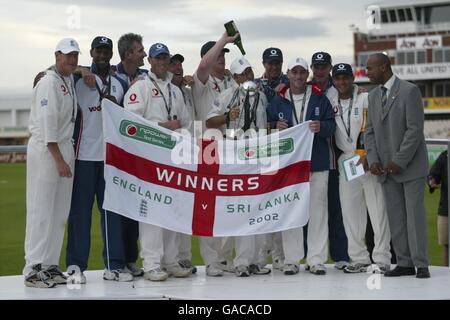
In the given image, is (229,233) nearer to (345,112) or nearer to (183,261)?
(183,261)

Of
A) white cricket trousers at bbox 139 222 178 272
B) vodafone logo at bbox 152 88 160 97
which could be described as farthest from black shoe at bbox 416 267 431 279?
vodafone logo at bbox 152 88 160 97

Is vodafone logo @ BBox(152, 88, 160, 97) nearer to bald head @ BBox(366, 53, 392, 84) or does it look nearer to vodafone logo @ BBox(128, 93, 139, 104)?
vodafone logo @ BBox(128, 93, 139, 104)

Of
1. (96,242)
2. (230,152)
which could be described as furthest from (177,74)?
(96,242)

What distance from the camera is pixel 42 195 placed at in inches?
260

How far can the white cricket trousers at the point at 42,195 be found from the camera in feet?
21.6

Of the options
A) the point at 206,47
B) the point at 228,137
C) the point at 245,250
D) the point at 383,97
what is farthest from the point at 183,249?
the point at 383,97

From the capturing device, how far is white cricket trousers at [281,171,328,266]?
7.46 m

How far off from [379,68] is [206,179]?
1901 mm

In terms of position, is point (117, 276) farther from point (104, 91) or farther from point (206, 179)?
point (104, 91)

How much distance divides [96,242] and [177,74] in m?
6.76

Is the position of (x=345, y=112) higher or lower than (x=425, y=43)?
lower

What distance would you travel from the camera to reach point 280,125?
7.38 m

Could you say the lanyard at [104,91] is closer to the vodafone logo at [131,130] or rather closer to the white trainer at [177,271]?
the vodafone logo at [131,130]

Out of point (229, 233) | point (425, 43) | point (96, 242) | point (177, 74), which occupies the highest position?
point (425, 43)
